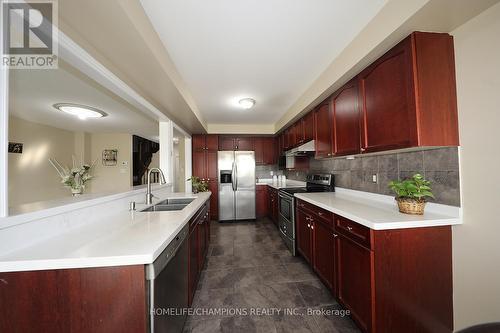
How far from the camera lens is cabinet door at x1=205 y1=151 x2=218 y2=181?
185 inches

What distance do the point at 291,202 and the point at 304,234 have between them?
50 cm

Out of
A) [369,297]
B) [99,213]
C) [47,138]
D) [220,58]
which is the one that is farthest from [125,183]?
[369,297]

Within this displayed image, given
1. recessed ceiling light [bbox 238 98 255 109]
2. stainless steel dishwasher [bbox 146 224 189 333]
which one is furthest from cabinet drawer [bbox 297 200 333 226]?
recessed ceiling light [bbox 238 98 255 109]

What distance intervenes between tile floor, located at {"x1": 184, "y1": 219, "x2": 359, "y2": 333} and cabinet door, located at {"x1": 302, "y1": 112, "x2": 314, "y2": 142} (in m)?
1.82

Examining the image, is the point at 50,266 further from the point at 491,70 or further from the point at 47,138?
the point at 47,138

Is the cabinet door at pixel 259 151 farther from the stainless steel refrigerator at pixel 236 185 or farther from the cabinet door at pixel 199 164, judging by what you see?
the cabinet door at pixel 199 164

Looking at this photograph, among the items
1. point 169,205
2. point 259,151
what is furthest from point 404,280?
point 259,151

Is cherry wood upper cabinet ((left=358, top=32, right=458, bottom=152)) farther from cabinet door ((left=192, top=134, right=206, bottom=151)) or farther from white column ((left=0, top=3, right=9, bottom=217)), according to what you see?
cabinet door ((left=192, top=134, right=206, bottom=151))

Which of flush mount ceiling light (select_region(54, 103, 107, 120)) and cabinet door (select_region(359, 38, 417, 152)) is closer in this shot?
cabinet door (select_region(359, 38, 417, 152))

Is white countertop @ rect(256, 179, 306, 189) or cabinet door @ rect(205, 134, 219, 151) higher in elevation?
cabinet door @ rect(205, 134, 219, 151)

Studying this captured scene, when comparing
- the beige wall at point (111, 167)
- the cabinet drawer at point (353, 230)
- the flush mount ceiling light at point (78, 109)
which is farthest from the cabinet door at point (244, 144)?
the cabinet drawer at point (353, 230)

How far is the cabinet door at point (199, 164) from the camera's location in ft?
15.3

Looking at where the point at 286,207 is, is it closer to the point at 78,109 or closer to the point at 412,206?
the point at 412,206

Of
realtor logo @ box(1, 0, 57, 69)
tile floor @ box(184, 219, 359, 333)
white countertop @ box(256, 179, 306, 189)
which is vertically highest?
realtor logo @ box(1, 0, 57, 69)
